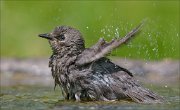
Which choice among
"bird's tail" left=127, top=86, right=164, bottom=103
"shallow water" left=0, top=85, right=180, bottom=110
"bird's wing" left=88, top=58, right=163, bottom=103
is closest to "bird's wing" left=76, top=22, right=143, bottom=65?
"bird's wing" left=88, top=58, right=163, bottom=103

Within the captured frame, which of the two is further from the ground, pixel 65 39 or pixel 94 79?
pixel 65 39

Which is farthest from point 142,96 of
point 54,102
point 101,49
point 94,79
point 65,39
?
point 65,39

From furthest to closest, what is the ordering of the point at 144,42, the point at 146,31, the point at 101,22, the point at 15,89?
1. the point at 101,22
2. the point at 144,42
3. the point at 146,31
4. the point at 15,89

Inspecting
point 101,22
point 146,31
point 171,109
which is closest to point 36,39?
point 101,22

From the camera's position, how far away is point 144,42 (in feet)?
47.7

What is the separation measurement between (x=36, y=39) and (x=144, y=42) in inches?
138

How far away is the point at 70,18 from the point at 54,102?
688cm

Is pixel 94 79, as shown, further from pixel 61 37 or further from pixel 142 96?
pixel 61 37

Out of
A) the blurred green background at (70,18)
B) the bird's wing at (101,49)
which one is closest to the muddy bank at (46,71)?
the blurred green background at (70,18)

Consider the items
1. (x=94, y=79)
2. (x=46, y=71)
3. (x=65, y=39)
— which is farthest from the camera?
(x=46, y=71)

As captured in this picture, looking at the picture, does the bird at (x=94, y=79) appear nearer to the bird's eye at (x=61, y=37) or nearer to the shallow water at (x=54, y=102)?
the shallow water at (x=54, y=102)

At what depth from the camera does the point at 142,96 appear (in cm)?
1023

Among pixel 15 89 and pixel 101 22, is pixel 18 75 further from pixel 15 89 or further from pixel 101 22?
pixel 101 22

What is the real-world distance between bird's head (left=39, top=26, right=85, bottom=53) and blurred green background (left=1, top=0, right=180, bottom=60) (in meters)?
4.65
